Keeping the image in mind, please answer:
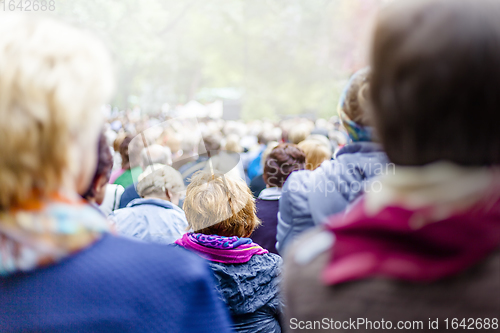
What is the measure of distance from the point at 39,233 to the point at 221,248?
143 cm

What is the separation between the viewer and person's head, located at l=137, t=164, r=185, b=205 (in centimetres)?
301

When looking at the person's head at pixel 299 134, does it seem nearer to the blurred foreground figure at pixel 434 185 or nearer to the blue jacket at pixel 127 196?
the blue jacket at pixel 127 196

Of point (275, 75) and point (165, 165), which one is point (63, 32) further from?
point (275, 75)

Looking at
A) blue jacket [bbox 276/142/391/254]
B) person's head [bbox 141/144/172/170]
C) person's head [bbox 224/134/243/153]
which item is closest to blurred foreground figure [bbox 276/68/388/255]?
blue jacket [bbox 276/142/391/254]

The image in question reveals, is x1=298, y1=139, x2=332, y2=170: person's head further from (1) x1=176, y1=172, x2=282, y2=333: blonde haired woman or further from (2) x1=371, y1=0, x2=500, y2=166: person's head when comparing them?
(2) x1=371, y1=0, x2=500, y2=166: person's head

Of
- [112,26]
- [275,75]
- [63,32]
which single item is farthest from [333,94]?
[63,32]

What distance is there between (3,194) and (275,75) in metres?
9.08

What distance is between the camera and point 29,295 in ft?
2.84

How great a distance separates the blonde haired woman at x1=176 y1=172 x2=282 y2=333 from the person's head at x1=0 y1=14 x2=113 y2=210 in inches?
54.8

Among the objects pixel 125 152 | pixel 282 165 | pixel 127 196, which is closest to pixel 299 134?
pixel 282 165

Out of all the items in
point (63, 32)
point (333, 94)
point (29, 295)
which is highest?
point (63, 32)

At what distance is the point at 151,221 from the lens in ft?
9.23

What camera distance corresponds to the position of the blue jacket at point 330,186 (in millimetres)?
1848

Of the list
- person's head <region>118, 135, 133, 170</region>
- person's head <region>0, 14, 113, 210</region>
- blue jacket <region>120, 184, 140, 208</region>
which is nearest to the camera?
person's head <region>0, 14, 113, 210</region>
